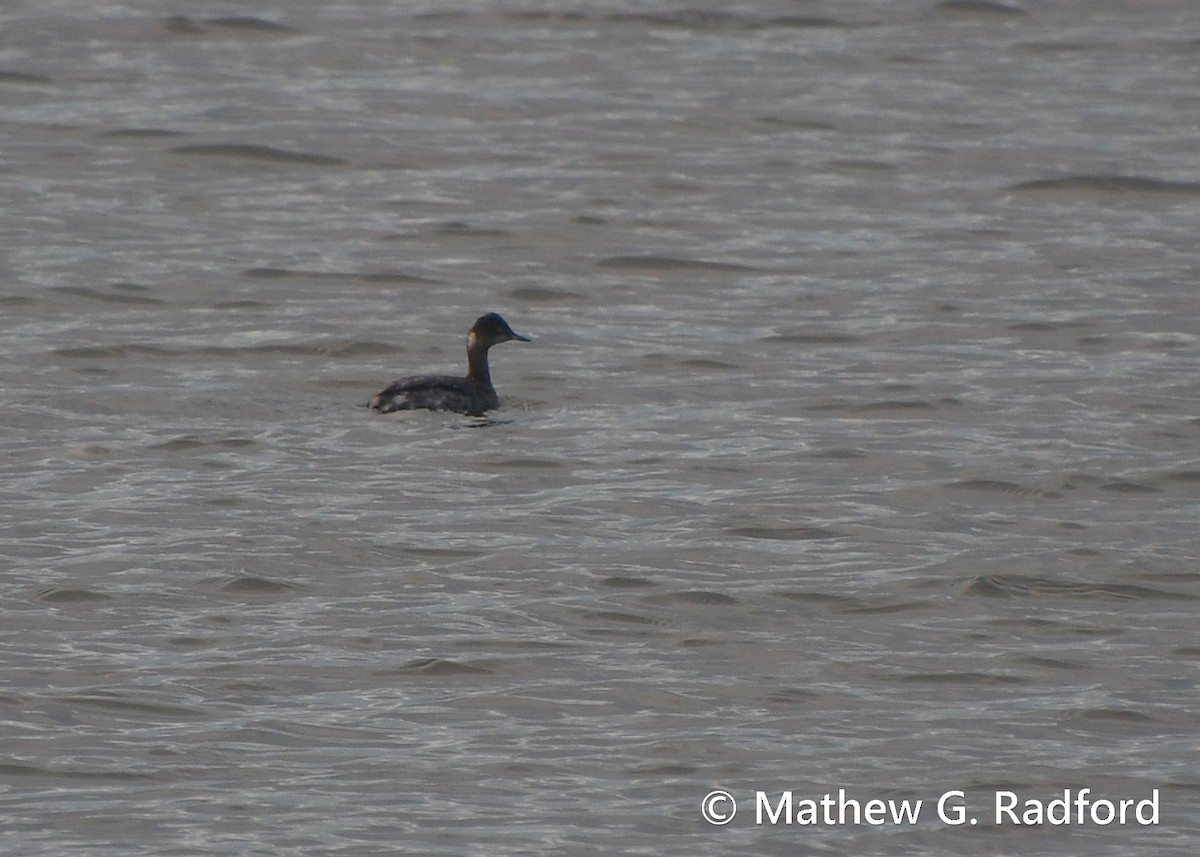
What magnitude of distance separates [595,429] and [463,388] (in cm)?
82

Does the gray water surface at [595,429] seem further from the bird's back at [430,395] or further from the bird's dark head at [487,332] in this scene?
the bird's dark head at [487,332]

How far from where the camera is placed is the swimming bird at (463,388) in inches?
550

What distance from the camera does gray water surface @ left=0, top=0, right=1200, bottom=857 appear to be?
29.1 ft

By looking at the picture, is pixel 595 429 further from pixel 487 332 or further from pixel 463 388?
pixel 487 332

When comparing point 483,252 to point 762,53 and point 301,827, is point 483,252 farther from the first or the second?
point 301,827

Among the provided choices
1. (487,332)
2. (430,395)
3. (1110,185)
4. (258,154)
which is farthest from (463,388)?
(1110,185)

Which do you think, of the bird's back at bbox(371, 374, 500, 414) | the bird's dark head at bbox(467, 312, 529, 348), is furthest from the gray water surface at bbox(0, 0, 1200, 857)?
the bird's dark head at bbox(467, 312, 529, 348)

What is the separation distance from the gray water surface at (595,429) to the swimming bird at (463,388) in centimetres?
23

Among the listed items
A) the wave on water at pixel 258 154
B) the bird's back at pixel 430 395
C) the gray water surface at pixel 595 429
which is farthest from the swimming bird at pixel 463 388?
the wave on water at pixel 258 154

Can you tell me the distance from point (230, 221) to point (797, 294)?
4.63 metres

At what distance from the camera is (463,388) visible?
14.3 m

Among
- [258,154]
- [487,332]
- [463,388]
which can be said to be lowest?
[463,388]

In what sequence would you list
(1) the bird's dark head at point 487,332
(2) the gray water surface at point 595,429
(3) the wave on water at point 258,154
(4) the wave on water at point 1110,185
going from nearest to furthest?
1. (2) the gray water surface at point 595,429
2. (1) the bird's dark head at point 487,332
3. (4) the wave on water at point 1110,185
4. (3) the wave on water at point 258,154

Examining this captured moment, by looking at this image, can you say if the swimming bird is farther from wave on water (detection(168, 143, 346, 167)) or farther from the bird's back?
wave on water (detection(168, 143, 346, 167))
